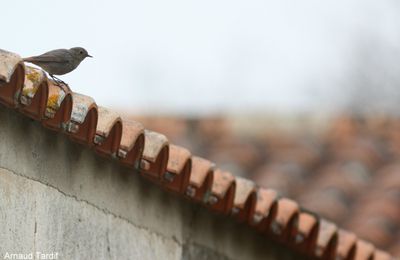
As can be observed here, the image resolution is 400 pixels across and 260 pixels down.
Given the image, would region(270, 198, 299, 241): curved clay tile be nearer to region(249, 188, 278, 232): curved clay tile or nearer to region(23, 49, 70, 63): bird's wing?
region(249, 188, 278, 232): curved clay tile

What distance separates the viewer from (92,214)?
5398 mm

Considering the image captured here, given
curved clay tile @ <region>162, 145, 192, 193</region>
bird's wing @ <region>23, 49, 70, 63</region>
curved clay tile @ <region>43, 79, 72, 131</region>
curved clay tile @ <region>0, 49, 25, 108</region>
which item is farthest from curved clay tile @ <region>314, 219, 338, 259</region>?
curved clay tile @ <region>0, 49, 25, 108</region>

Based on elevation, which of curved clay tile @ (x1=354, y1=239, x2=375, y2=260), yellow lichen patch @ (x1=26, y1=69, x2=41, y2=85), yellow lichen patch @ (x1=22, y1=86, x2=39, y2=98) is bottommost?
curved clay tile @ (x1=354, y1=239, x2=375, y2=260)

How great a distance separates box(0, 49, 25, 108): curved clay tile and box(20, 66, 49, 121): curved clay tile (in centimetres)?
6

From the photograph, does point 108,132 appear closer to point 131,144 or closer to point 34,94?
point 131,144

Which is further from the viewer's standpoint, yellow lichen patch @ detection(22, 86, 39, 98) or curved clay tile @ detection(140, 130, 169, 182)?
curved clay tile @ detection(140, 130, 169, 182)

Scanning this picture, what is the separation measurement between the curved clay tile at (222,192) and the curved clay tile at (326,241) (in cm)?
87

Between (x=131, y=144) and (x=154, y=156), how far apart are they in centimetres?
20

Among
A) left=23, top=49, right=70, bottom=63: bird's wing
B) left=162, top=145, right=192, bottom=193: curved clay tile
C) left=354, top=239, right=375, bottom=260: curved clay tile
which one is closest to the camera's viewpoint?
left=23, top=49, right=70, bottom=63: bird's wing

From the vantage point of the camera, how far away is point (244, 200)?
6391 mm

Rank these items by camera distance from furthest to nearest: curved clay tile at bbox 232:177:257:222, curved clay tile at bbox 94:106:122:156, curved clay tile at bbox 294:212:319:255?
1. curved clay tile at bbox 294:212:319:255
2. curved clay tile at bbox 232:177:257:222
3. curved clay tile at bbox 94:106:122:156

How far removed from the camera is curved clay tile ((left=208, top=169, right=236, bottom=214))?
6195mm

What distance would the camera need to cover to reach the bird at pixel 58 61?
5.43 metres

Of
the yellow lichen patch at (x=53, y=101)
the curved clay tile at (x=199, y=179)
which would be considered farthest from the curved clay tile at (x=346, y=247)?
the yellow lichen patch at (x=53, y=101)
